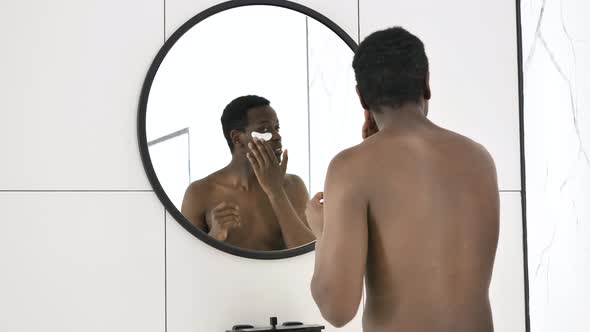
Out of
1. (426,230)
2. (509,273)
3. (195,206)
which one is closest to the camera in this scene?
(426,230)

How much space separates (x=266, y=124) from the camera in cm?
213

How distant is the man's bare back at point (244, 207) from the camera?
2.06 metres

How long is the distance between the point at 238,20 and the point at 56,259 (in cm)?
76

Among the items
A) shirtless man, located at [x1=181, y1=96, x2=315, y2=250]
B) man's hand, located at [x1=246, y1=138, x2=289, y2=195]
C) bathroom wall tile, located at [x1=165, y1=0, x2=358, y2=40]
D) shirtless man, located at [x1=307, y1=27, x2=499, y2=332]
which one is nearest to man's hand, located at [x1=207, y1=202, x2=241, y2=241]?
shirtless man, located at [x1=181, y1=96, x2=315, y2=250]

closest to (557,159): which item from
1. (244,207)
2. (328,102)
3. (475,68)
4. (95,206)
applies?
(475,68)

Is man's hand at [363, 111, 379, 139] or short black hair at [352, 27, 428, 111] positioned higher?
short black hair at [352, 27, 428, 111]

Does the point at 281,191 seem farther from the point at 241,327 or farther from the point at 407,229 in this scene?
the point at 407,229

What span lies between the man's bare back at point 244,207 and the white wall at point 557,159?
71cm

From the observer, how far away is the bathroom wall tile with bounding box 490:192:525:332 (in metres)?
2.35

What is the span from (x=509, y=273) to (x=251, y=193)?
815 millimetres

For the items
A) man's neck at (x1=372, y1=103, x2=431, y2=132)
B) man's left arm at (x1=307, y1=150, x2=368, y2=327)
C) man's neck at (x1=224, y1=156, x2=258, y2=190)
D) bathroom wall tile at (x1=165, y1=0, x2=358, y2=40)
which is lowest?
man's left arm at (x1=307, y1=150, x2=368, y2=327)

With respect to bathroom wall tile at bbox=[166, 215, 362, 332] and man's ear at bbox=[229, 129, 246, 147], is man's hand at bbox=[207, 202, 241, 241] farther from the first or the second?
man's ear at bbox=[229, 129, 246, 147]

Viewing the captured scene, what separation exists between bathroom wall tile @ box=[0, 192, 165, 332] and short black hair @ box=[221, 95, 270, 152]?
0.25 m

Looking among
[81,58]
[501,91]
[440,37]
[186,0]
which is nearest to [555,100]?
[501,91]
